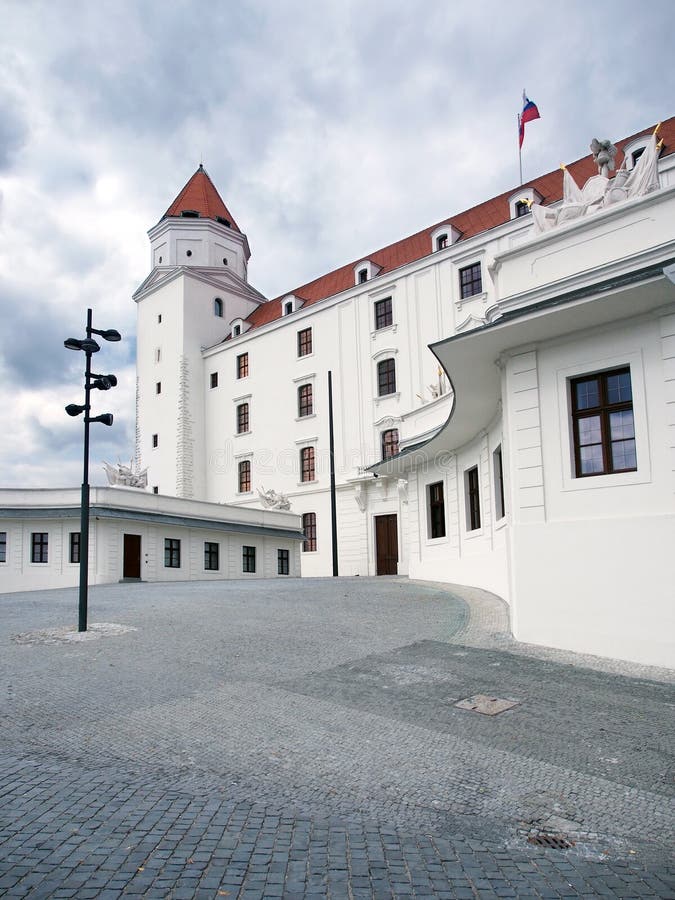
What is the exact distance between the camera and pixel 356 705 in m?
7.48

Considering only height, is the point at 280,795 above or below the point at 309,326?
below

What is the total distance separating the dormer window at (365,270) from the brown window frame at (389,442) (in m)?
9.29

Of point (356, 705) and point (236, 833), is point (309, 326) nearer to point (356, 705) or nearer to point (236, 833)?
point (356, 705)

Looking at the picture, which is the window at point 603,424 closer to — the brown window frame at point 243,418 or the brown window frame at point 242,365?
the brown window frame at point 243,418

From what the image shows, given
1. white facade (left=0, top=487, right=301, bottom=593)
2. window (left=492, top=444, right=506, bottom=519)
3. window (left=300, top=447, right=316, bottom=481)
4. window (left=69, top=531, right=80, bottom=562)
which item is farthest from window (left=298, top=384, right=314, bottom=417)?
window (left=492, top=444, right=506, bottom=519)

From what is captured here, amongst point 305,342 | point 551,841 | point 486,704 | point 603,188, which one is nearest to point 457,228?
point 305,342

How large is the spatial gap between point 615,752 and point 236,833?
11.8 ft

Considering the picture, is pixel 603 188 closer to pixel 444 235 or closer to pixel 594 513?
pixel 594 513

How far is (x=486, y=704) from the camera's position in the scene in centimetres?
754

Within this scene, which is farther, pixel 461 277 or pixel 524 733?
pixel 461 277

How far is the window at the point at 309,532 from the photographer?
41250mm

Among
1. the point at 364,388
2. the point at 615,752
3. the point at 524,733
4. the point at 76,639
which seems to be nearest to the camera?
the point at 615,752

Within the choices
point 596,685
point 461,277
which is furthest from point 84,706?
point 461,277

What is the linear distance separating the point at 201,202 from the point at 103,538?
3505 cm
